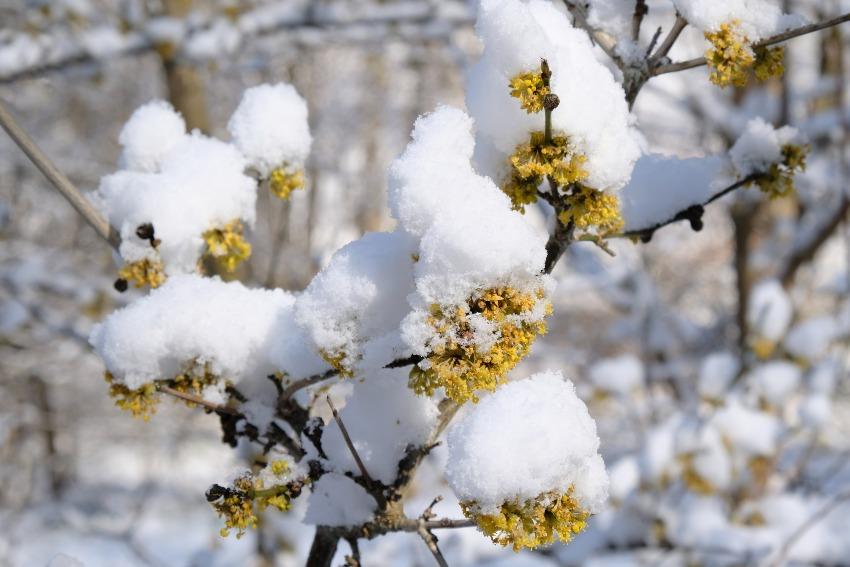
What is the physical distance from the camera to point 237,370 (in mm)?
1031

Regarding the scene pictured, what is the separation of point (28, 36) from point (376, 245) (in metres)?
2.97

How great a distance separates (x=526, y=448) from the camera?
28.4 inches

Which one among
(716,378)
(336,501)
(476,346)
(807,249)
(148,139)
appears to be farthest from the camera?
(807,249)

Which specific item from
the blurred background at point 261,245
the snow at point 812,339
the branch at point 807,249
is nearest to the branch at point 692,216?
the blurred background at point 261,245

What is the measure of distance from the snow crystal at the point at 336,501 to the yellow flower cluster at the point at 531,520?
32 centimetres

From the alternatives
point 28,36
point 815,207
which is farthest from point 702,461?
point 28,36

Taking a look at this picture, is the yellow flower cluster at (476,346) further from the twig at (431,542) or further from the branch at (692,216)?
the branch at (692,216)

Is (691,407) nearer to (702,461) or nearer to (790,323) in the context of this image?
(790,323)

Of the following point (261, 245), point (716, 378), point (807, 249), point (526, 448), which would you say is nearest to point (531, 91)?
point (526, 448)

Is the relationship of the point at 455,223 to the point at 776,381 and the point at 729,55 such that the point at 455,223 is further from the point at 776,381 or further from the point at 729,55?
the point at 776,381

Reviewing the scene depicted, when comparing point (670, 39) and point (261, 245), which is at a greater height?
point (261, 245)

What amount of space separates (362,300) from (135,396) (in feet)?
1.19

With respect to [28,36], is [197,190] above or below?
below

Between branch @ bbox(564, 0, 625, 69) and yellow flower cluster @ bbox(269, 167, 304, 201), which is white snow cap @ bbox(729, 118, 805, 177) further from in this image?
yellow flower cluster @ bbox(269, 167, 304, 201)
